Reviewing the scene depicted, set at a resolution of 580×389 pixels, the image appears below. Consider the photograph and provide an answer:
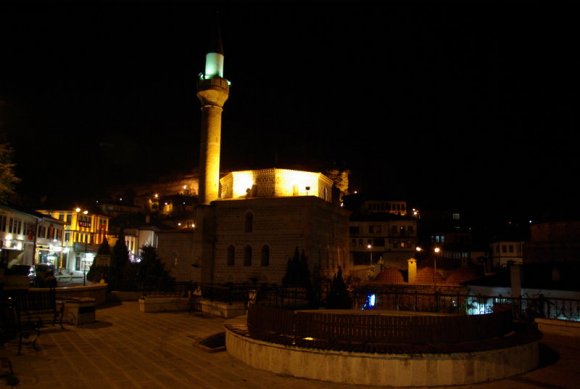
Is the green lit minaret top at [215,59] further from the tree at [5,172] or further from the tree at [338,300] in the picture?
the tree at [338,300]

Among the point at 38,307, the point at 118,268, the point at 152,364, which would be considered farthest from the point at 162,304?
the point at 118,268

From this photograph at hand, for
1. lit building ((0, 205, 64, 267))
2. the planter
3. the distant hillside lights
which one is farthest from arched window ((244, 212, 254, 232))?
the planter

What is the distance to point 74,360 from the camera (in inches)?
360

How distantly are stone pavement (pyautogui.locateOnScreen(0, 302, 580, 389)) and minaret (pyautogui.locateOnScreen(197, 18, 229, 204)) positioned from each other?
96.2 feet

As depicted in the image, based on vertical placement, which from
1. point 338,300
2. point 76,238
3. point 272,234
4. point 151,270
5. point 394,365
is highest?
point 76,238

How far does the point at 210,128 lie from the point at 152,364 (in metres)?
34.5

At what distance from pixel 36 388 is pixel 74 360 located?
2.00m

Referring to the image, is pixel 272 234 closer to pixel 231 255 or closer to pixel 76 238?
pixel 231 255

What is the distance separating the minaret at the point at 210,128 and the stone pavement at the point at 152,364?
2932 cm

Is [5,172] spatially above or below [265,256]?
above

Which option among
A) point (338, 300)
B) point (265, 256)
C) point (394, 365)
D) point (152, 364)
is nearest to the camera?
point (394, 365)

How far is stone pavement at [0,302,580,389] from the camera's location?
7832 millimetres

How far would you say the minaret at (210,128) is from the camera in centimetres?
4203

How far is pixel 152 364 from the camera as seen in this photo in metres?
9.09
